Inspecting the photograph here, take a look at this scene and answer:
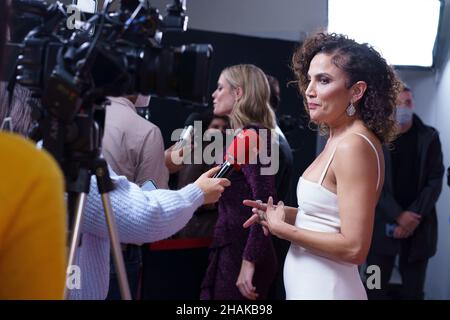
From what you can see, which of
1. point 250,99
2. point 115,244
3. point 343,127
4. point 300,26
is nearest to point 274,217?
point 343,127

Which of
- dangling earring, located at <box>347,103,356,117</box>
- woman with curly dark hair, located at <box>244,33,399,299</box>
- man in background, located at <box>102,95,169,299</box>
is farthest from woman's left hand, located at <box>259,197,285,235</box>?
man in background, located at <box>102,95,169,299</box>

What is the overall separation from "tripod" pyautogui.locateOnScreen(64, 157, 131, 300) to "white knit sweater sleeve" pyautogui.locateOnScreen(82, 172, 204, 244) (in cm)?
6

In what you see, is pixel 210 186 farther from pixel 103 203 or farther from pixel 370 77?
pixel 370 77

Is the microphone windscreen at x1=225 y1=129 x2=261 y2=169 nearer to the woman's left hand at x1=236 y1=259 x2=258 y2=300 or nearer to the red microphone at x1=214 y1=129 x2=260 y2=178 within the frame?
the red microphone at x1=214 y1=129 x2=260 y2=178

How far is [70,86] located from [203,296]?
137 centimetres

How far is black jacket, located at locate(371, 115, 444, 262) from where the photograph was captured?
3.43 metres

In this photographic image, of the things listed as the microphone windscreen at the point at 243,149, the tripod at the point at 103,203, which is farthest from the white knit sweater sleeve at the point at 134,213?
the microphone windscreen at the point at 243,149

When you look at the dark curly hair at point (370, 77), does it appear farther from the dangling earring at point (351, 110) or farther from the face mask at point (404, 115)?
the face mask at point (404, 115)

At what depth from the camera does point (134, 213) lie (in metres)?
1.29

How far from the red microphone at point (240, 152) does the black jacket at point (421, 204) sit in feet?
5.23

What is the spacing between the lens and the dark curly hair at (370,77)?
5.37ft

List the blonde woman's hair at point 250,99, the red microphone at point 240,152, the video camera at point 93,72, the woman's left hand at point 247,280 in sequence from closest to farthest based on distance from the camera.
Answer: the video camera at point 93,72 < the red microphone at point 240,152 < the woman's left hand at point 247,280 < the blonde woman's hair at point 250,99
